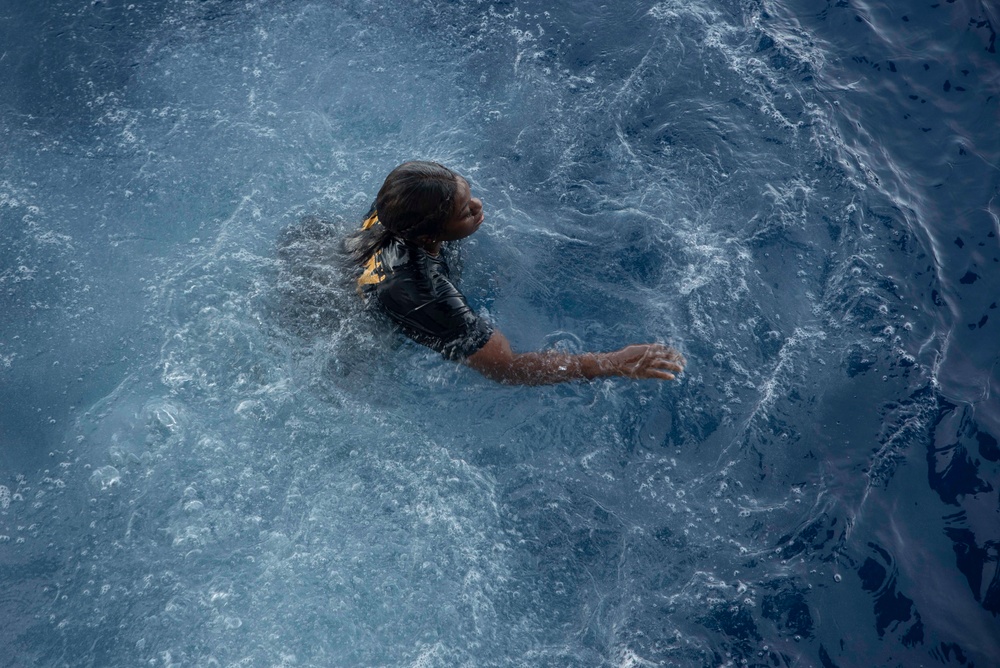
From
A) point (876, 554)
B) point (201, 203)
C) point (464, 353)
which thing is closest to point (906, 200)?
point (876, 554)

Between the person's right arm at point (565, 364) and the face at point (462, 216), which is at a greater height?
the face at point (462, 216)

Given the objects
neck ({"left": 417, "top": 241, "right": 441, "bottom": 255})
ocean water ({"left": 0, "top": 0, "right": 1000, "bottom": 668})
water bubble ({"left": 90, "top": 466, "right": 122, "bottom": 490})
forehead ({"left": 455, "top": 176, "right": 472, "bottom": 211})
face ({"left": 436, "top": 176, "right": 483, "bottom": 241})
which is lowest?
water bubble ({"left": 90, "top": 466, "right": 122, "bottom": 490})

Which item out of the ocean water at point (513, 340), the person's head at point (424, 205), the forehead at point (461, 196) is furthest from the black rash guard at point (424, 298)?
the ocean water at point (513, 340)

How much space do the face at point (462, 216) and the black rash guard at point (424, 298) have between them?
0.18 m

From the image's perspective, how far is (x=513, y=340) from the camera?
482cm

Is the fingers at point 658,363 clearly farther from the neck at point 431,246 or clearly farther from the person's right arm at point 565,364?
the neck at point 431,246

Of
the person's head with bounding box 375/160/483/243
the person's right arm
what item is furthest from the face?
the person's right arm

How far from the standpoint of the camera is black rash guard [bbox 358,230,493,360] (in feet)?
12.7

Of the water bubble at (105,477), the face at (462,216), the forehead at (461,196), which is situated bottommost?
the water bubble at (105,477)

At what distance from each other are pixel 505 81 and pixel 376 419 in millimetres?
3038

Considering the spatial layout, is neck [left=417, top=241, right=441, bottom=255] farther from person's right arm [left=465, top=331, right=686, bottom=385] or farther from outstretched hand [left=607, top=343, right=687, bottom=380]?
outstretched hand [left=607, top=343, right=687, bottom=380]

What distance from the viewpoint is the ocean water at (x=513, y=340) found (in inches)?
158

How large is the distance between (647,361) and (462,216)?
1226 millimetres

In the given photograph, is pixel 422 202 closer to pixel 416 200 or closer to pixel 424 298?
pixel 416 200
